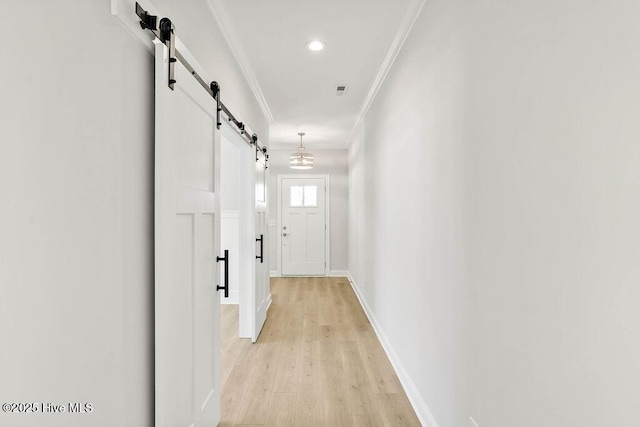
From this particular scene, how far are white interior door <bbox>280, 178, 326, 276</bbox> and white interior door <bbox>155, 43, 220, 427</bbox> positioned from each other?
5048 millimetres

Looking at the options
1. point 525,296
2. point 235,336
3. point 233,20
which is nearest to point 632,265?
point 525,296

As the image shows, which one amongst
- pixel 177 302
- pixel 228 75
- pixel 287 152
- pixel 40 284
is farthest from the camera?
pixel 287 152

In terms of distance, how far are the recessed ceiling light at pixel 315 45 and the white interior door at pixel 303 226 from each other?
4.38 metres

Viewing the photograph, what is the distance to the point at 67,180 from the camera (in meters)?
0.97

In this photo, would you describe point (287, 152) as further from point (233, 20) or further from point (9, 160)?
point (9, 160)

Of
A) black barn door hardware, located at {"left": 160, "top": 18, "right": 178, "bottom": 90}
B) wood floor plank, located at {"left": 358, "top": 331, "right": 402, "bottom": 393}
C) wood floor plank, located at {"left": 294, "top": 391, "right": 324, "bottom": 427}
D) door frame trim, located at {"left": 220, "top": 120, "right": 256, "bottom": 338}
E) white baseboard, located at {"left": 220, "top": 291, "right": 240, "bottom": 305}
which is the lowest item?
wood floor plank, located at {"left": 358, "top": 331, "right": 402, "bottom": 393}

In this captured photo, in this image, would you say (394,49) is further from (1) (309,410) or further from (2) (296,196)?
(2) (296,196)

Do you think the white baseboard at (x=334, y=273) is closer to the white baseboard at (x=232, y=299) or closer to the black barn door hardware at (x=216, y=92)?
the white baseboard at (x=232, y=299)

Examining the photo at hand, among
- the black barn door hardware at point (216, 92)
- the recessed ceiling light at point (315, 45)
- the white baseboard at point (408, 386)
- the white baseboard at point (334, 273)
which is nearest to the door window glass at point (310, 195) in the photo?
the white baseboard at point (334, 273)

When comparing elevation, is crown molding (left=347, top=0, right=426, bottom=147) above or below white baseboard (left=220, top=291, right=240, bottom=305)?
above

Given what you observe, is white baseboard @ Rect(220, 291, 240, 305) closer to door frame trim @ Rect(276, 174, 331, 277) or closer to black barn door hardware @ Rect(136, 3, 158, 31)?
door frame trim @ Rect(276, 174, 331, 277)

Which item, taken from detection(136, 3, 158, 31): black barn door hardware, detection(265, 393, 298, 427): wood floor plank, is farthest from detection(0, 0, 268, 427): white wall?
detection(265, 393, 298, 427): wood floor plank

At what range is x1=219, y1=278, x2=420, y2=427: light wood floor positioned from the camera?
7.13 ft

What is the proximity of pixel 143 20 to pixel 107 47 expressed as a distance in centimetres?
22
